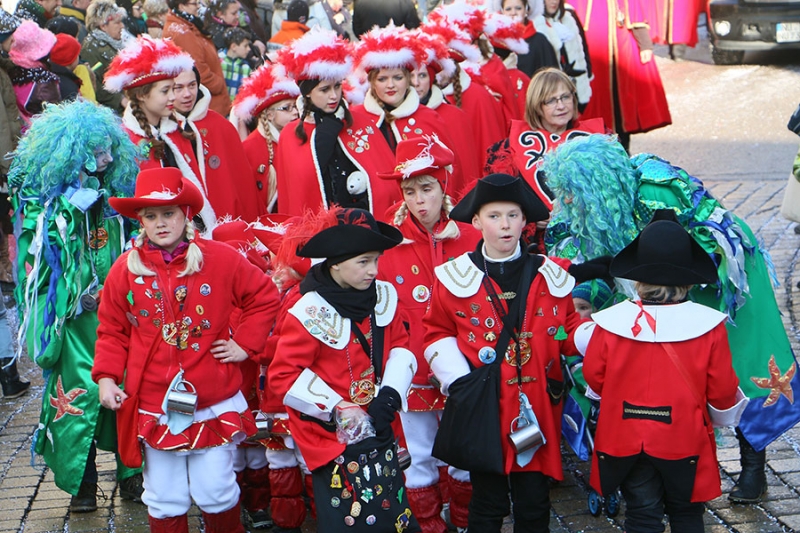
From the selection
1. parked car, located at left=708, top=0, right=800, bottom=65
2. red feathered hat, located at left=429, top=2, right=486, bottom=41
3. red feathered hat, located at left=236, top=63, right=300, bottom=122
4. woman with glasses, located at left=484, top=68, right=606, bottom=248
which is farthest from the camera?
parked car, located at left=708, top=0, right=800, bottom=65

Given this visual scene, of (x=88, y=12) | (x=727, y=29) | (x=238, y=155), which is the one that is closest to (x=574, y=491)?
(x=238, y=155)

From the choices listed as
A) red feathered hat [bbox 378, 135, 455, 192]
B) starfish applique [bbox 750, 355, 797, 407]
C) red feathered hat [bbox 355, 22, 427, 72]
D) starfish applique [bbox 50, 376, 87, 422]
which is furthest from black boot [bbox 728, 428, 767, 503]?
starfish applique [bbox 50, 376, 87, 422]

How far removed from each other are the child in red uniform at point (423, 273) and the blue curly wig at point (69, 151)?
136cm

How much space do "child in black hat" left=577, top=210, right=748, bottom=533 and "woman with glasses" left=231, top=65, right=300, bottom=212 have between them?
3381 millimetres

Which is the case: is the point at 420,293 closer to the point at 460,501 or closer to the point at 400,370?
the point at 400,370

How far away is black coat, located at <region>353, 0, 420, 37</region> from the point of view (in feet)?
33.8

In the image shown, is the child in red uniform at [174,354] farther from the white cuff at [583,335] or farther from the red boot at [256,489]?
the white cuff at [583,335]

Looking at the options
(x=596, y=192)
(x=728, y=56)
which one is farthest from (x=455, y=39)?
(x=728, y=56)

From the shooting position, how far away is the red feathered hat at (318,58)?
6477mm

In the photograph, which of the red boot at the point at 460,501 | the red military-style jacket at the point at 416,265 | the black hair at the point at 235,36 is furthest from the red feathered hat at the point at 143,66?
the black hair at the point at 235,36

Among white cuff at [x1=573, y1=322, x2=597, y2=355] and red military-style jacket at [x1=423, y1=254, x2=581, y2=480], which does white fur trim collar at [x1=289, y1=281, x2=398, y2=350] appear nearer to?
red military-style jacket at [x1=423, y1=254, x2=581, y2=480]

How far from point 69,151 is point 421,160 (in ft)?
5.53

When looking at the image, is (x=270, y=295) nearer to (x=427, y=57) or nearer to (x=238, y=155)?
(x=238, y=155)

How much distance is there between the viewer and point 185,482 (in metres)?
4.92
